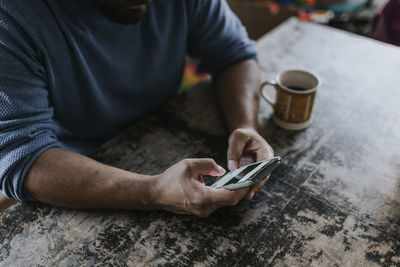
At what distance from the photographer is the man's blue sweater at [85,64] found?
2.60 feet

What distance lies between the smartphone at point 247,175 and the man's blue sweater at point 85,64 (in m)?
0.44

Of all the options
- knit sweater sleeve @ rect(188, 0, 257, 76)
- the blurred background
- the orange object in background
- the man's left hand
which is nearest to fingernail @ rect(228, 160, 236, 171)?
the man's left hand

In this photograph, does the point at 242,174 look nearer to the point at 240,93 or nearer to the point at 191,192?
the point at 191,192

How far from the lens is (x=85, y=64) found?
0.97 metres

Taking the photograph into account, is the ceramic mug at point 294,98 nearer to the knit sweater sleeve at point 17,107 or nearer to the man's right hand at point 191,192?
the man's right hand at point 191,192

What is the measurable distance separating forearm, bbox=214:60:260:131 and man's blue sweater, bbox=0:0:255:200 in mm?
40

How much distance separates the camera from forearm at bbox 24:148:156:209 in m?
0.80

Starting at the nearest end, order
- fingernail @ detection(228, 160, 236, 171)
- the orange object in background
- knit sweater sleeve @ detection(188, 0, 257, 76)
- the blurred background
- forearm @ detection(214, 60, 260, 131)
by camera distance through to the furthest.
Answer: fingernail @ detection(228, 160, 236, 171) → forearm @ detection(214, 60, 260, 131) → knit sweater sleeve @ detection(188, 0, 257, 76) → the blurred background → the orange object in background

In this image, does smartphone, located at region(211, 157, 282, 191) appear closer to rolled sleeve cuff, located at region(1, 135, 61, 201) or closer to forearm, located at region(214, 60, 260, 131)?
forearm, located at region(214, 60, 260, 131)

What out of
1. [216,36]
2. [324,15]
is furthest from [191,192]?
[324,15]

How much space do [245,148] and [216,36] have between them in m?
0.45

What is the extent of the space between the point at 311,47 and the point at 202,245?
943mm

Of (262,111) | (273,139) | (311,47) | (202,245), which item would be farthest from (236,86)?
(202,245)

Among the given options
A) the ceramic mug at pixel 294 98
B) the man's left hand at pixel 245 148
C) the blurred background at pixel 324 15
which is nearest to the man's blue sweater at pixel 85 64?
the ceramic mug at pixel 294 98
